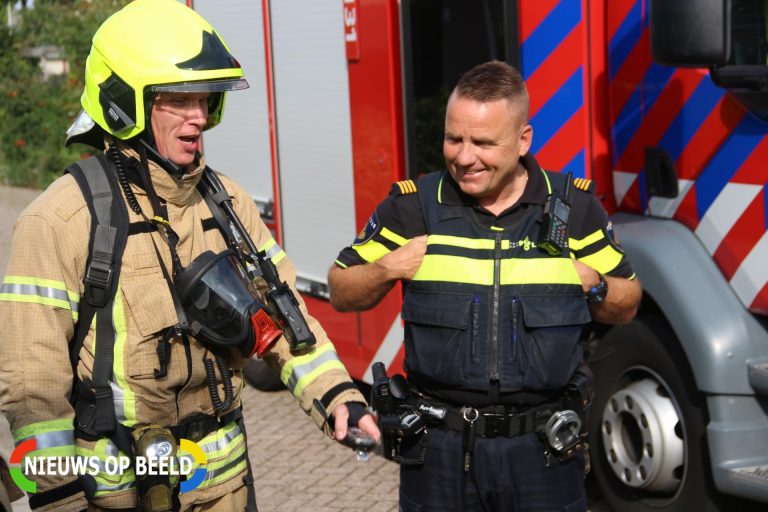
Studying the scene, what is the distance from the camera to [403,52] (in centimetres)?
532

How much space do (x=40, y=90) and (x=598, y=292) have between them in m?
11.5

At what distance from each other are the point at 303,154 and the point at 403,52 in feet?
3.61

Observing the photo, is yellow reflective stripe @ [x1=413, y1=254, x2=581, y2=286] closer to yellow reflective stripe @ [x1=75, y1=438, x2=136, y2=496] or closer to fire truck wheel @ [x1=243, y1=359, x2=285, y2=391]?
yellow reflective stripe @ [x1=75, y1=438, x2=136, y2=496]

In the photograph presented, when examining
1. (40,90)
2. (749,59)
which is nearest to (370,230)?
(749,59)

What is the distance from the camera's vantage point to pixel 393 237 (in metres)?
3.31

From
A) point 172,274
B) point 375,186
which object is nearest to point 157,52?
point 172,274

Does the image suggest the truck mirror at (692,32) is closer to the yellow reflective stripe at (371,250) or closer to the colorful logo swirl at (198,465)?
the yellow reflective stripe at (371,250)

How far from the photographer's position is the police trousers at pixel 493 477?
3.15 m

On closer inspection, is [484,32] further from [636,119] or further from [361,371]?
[361,371]

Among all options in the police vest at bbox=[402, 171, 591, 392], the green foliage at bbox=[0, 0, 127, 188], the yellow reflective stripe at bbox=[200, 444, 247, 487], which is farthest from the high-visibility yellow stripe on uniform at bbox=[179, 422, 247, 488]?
the green foliage at bbox=[0, 0, 127, 188]

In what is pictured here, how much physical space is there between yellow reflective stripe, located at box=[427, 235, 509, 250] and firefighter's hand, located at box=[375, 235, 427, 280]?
3 centimetres

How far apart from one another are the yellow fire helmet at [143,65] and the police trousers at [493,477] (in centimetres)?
112

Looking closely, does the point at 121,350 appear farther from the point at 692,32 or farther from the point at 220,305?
the point at 692,32

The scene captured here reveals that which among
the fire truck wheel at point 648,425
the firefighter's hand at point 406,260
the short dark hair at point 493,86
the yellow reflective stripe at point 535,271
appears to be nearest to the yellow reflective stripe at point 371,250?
the firefighter's hand at point 406,260
